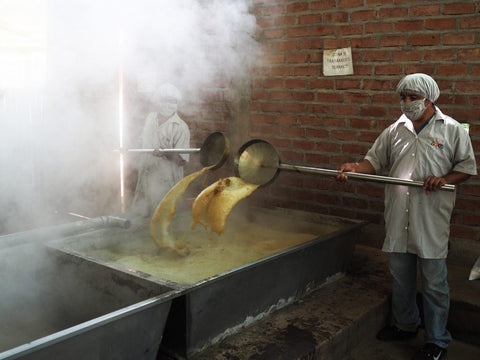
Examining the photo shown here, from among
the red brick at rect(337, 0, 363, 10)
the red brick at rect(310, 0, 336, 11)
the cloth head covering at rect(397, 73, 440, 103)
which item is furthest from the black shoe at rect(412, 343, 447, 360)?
the red brick at rect(310, 0, 336, 11)

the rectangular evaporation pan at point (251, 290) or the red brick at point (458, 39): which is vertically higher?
the red brick at point (458, 39)

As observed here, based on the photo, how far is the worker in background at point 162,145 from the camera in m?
4.95

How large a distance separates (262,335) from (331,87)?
2.62m

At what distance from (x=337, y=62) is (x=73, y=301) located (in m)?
3.13

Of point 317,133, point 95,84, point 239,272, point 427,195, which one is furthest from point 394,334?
point 95,84

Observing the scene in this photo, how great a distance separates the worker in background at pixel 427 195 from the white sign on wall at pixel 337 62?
138cm

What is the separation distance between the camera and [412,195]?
10.00ft

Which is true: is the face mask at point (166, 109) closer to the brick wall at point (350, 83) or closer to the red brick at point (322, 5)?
the brick wall at point (350, 83)

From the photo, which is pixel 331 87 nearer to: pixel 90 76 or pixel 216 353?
pixel 90 76

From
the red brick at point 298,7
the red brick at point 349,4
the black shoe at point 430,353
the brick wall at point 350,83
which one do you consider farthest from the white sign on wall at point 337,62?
the black shoe at point 430,353

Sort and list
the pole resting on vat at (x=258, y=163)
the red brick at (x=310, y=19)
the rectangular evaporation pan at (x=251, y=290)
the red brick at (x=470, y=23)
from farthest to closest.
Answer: the red brick at (x=310, y=19) → the red brick at (x=470, y=23) → the pole resting on vat at (x=258, y=163) → the rectangular evaporation pan at (x=251, y=290)

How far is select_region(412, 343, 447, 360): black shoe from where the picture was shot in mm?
3014

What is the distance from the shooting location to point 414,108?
9.87 feet

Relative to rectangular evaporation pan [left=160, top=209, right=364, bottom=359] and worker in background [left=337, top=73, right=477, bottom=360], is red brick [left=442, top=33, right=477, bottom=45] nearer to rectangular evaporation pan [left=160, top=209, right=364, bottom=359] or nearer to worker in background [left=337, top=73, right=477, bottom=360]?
worker in background [left=337, top=73, right=477, bottom=360]
